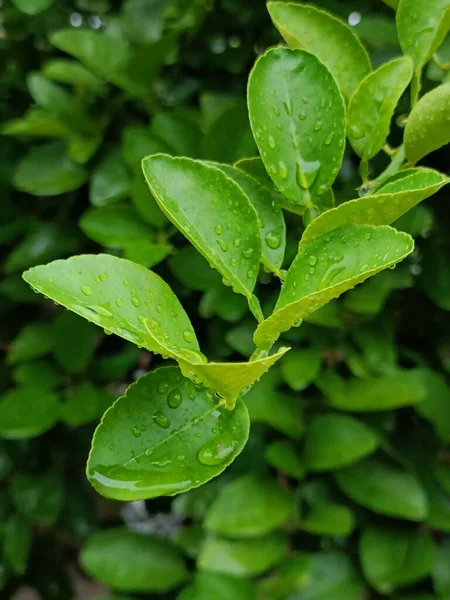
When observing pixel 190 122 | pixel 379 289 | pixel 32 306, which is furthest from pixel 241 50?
pixel 32 306

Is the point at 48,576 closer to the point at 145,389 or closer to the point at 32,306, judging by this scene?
the point at 32,306

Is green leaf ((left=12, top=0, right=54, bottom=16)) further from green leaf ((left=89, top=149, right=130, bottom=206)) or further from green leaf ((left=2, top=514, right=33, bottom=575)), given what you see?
green leaf ((left=2, top=514, right=33, bottom=575))

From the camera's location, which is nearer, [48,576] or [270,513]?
[270,513]

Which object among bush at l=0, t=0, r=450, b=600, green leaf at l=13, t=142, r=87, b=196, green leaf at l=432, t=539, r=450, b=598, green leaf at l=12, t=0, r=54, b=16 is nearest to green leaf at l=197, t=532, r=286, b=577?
bush at l=0, t=0, r=450, b=600

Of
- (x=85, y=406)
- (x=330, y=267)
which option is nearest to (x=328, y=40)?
(x=330, y=267)

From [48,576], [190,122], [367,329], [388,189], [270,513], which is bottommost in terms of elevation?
[48,576]

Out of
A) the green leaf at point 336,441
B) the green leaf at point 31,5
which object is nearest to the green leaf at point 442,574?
the green leaf at point 336,441
